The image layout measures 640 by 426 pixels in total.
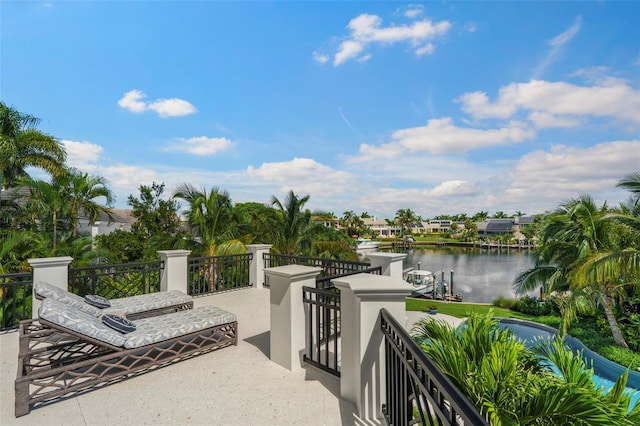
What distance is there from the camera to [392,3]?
8.30m

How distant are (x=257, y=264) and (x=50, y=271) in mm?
4675

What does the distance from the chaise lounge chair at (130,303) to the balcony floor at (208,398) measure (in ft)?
3.16

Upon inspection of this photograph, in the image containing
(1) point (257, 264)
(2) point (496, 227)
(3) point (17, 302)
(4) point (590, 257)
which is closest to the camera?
(3) point (17, 302)

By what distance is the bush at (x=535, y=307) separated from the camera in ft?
51.3

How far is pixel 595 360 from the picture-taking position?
10141mm

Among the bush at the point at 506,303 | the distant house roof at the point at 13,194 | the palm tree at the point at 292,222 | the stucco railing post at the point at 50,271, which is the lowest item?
the bush at the point at 506,303

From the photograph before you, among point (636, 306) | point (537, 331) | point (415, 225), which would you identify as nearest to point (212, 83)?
point (537, 331)

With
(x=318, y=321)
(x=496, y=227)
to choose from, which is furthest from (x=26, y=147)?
(x=496, y=227)

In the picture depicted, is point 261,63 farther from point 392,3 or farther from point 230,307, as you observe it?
point 230,307

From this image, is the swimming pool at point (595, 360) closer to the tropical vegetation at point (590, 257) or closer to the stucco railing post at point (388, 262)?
the tropical vegetation at point (590, 257)

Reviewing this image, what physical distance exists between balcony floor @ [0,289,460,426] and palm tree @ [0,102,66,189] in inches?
438

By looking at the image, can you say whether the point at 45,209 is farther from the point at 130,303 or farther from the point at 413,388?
the point at 413,388

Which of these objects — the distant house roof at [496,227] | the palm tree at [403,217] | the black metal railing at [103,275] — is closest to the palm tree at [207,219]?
the black metal railing at [103,275]

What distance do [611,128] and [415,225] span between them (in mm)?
94685
